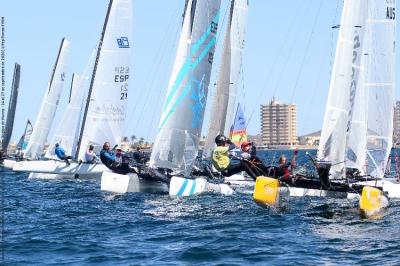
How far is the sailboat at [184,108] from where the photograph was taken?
71.6 feet

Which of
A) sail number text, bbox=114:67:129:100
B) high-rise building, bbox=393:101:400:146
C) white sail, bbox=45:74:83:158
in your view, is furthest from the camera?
white sail, bbox=45:74:83:158

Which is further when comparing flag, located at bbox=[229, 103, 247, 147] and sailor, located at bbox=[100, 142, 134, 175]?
flag, located at bbox=[229, 103, 247, 147]

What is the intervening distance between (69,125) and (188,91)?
45.9 ft

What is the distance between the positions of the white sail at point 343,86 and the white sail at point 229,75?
24.7 ft

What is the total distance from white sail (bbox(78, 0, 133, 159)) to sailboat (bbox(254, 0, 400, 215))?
33.4 feet

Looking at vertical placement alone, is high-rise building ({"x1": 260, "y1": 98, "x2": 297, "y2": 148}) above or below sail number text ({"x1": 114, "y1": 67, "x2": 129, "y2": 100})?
above

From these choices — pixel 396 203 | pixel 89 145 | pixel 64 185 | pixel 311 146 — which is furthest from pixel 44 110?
pixel 311 146

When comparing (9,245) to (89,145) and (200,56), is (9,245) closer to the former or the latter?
(200,56)

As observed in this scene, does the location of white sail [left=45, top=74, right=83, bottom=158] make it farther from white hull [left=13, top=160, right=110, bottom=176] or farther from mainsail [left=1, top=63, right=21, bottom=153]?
mainsail [left=1, top=63, right=21, bottom=153]

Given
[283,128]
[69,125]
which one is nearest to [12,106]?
[69,125]

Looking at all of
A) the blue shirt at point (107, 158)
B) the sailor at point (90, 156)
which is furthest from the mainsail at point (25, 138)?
the blue shirt at point (107, 158)

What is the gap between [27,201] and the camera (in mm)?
→ 20000

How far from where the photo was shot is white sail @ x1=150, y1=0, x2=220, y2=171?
22047 mm

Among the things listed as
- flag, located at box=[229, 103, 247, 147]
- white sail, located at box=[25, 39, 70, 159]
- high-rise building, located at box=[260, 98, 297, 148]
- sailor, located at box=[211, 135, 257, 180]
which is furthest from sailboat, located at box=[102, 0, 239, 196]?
high-rise building, located at box=[260, 98, 297, 148]
